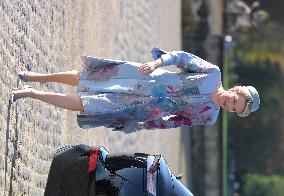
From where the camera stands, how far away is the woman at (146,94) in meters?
5.66

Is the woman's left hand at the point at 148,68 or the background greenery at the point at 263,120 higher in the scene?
the woman's left hand at the point at 148,68

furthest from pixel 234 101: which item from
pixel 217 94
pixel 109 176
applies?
pixel 109 176

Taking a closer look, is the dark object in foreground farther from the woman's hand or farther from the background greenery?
the background greenery

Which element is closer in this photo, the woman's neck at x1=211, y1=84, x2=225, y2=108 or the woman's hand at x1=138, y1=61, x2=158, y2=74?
the woman's hand at x1=138, y1=61, x2=158, y2=74

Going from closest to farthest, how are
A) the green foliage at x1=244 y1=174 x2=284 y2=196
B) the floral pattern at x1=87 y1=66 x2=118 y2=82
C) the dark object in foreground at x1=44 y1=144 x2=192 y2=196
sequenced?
1. the dark object in foreground at x1=44 y1=144 x2=192 y2=196
2. the floral pattern at x1=87 y1=66 x2=118 y2=82
3. the green foliage at x1=244 y1=174 x2=284 y2=196

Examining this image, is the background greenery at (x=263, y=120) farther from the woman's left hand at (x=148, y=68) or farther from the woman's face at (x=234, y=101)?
the woman's left hand at (x=148, y=68)

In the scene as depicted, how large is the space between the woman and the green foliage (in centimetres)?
1584

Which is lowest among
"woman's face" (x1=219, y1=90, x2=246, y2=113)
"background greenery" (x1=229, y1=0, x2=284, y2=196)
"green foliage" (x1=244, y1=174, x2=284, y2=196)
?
"green foliage" (x1=244, y1=174, x2=284, y2=196)

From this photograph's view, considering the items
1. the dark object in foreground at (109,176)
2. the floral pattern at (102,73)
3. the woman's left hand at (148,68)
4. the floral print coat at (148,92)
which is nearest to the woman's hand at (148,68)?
the woman's left hand at (148,68)

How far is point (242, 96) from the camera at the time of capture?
5.56 meters

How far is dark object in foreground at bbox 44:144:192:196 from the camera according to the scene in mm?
4602

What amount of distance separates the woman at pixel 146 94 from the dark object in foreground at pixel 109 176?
29.5 inches

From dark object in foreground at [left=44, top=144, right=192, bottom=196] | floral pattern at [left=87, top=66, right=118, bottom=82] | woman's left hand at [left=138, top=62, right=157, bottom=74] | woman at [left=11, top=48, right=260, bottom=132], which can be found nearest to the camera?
dark object in foreground at [left=44, top=144, right=192, bottom=196]

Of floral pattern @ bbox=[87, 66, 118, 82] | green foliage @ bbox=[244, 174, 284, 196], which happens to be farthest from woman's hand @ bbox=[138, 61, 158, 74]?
green foliage @ bbox=[244, 174, 284, 196]
